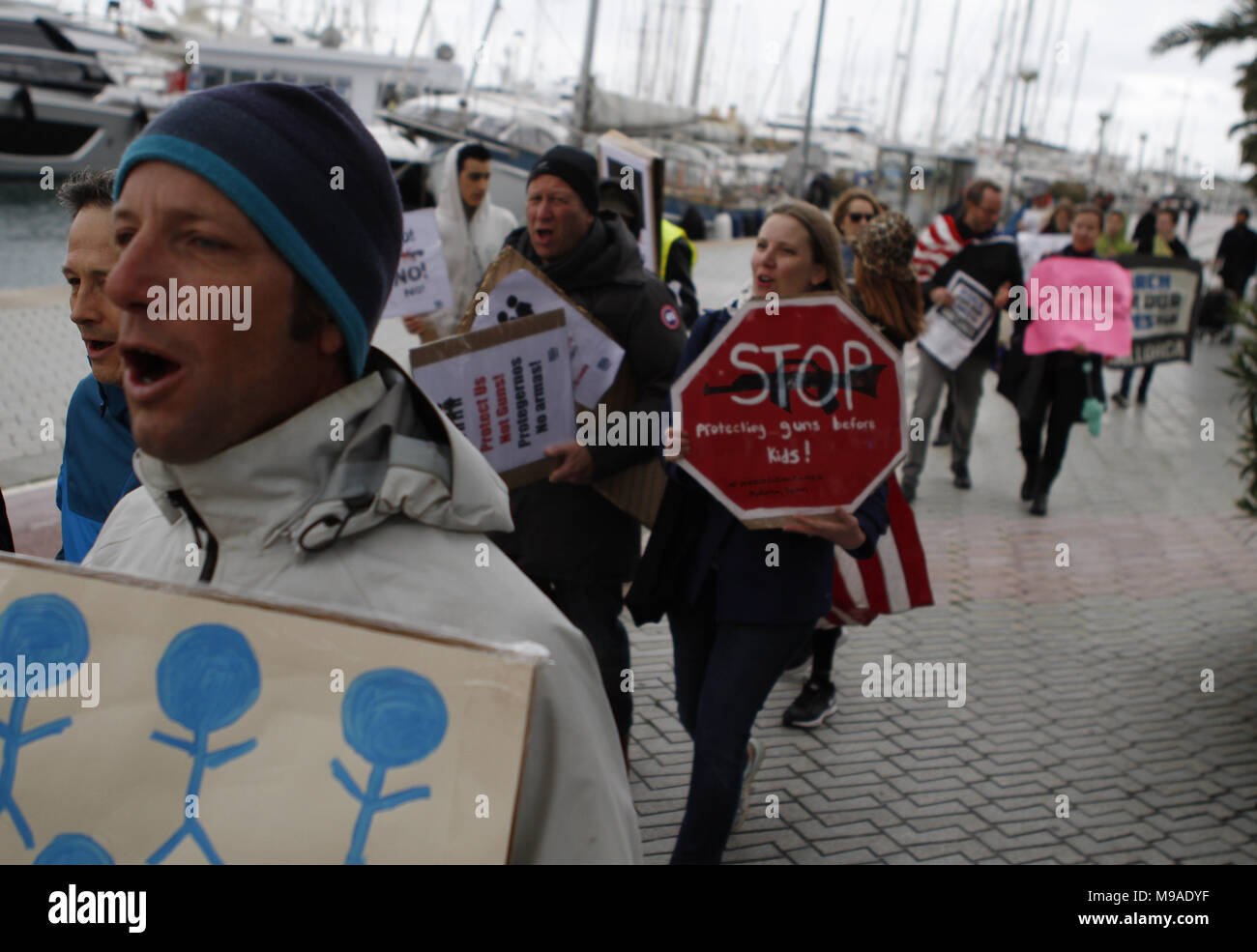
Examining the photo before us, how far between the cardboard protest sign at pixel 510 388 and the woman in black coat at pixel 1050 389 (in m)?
5.85

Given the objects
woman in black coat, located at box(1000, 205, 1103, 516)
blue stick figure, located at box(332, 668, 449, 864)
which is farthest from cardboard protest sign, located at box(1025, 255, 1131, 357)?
blue stick figure, located at box(332, 668, 449, 864)

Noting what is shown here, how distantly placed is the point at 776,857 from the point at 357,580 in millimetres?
3047

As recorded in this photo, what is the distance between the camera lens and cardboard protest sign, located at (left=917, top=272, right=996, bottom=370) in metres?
8.88

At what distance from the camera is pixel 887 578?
4555mm

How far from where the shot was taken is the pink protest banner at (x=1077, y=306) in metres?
8.92

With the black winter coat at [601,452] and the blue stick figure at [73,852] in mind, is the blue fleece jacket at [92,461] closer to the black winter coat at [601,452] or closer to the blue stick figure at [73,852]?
the blue stick figure at [73,852]

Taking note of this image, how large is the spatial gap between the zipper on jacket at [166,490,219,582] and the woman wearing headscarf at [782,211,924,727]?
4083mm

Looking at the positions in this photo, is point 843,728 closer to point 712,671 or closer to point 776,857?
point 776,857

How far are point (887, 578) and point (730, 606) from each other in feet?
4.09

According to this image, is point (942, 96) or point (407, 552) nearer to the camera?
point (407, 552)

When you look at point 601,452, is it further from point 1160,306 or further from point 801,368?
point 1160,306

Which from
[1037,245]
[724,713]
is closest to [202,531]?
[724,713]

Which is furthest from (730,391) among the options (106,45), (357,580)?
(106,45)
